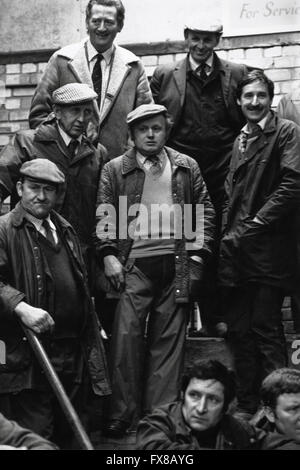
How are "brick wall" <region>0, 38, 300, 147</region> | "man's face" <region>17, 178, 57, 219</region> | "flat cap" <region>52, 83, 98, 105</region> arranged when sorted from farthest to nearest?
"brick wall" <region>0, 38, 300, 147</region> < "flat cap" <region>52, 83, 98, 105</region> < "man's face" <region>17, 178, 57, 219</region>

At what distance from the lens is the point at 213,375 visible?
4977mm

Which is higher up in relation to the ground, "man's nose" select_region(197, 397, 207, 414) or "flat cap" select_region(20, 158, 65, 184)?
"flat cap" select_region(20, 158, 65, 184)

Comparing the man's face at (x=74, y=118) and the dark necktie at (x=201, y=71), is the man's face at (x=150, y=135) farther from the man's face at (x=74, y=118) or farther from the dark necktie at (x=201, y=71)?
the dark necktie at (x=201, y=71)

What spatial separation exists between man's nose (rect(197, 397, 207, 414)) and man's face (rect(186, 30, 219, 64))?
8.92 ft

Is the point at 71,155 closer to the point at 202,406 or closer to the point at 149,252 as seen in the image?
the point at 149,252

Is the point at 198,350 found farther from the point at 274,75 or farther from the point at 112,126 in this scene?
the point at 274,75

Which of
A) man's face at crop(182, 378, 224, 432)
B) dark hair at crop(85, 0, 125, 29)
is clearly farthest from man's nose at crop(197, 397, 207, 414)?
dark hair at crop(85, 0, 125, 29)

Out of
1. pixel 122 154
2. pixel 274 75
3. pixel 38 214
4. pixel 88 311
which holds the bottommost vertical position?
pixel 88 311

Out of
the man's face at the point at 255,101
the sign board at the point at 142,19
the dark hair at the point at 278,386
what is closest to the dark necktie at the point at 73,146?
the man's face at the point at 255,101

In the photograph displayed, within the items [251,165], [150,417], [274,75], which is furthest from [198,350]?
[274,75]

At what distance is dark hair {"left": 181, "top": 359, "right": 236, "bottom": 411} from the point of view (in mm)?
4977

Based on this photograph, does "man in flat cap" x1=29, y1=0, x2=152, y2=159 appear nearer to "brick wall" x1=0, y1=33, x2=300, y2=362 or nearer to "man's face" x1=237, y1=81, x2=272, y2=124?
"man's face" x1=237, y1=81, x2=272, y2=124
